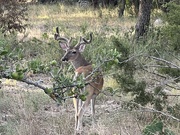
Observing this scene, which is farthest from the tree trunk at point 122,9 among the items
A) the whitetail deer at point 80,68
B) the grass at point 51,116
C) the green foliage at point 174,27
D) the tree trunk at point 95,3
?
the green foliage at point 174,27

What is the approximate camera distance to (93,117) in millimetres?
7559

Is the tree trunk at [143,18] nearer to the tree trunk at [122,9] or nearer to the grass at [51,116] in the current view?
the grass at [51,116]

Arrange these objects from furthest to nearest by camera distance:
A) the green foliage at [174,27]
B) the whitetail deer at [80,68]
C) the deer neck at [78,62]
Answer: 1. the deer neck at [78,62]
2. the whitetail deer at [80,68]
3. the green foliage at [174,27]

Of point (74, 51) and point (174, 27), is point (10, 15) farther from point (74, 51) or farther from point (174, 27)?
point (174, 27)

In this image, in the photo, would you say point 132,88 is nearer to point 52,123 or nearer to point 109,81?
point 52,123

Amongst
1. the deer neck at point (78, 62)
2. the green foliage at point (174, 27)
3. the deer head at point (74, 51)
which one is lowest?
the deer neck at point (78, 62)

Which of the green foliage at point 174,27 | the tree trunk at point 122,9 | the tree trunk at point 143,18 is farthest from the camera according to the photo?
the tree trunk at point 122,9

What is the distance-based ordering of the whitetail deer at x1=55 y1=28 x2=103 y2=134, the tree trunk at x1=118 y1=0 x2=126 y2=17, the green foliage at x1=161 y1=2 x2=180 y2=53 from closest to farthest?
the green foliage at x1=161 y1=2 x2=180 y2=53 < the whitetail deer at x1=55 y1=28 x2=103 y2=134 < the tree trunk at x1=118 y1=0 x2=126 y2=17

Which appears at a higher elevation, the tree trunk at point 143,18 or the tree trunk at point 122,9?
the tree trunk at point 143,18

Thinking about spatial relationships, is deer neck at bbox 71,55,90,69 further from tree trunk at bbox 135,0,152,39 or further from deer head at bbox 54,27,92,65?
tree trunk at bbox 135,0,152,39

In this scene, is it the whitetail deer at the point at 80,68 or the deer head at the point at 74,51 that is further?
the deer head at the point at 74,51

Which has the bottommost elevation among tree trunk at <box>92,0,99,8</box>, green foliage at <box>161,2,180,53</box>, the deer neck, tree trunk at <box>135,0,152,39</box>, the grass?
tree trunk at <box>92,0,99,8</box>

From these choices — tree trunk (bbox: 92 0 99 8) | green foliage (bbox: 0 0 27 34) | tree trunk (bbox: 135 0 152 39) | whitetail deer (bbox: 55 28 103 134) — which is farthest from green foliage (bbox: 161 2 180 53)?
tree trunk (bbox: 92 0 99 8)

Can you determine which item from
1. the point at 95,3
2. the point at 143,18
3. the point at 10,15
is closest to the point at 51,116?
the point at 143,18
